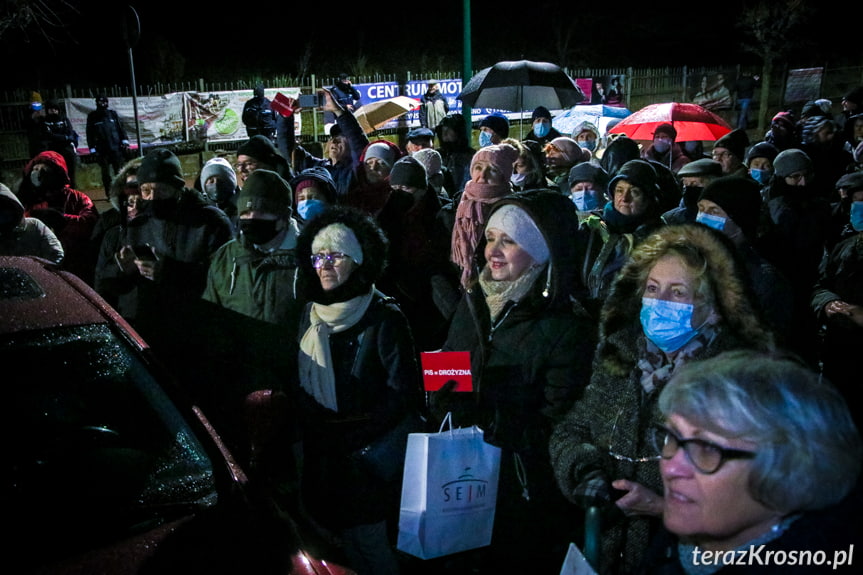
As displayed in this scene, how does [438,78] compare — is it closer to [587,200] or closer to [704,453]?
[587,200]

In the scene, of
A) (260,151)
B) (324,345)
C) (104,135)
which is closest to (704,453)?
(324,345)

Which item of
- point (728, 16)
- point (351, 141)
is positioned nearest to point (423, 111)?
point (351, 141)

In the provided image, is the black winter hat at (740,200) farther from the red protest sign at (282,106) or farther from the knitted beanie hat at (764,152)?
the red protest sign at (282,106)

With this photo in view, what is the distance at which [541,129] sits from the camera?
10.9m

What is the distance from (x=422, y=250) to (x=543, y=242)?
Result: 8.46 feet

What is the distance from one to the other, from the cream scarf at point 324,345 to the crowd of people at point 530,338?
1 cm

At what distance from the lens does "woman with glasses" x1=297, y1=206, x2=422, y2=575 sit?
333 cm

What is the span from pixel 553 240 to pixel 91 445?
207 centimetres

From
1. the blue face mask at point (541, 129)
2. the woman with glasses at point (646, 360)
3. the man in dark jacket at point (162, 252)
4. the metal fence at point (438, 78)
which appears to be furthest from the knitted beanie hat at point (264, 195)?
the metal fence at point (438, 78)

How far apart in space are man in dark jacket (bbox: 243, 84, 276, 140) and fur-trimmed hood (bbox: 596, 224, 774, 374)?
11.0m

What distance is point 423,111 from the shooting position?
62.0ft

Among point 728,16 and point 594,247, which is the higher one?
point 728,16

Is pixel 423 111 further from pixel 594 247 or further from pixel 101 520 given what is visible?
pixel 101 520

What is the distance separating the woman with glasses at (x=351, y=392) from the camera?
3328 millimetres
